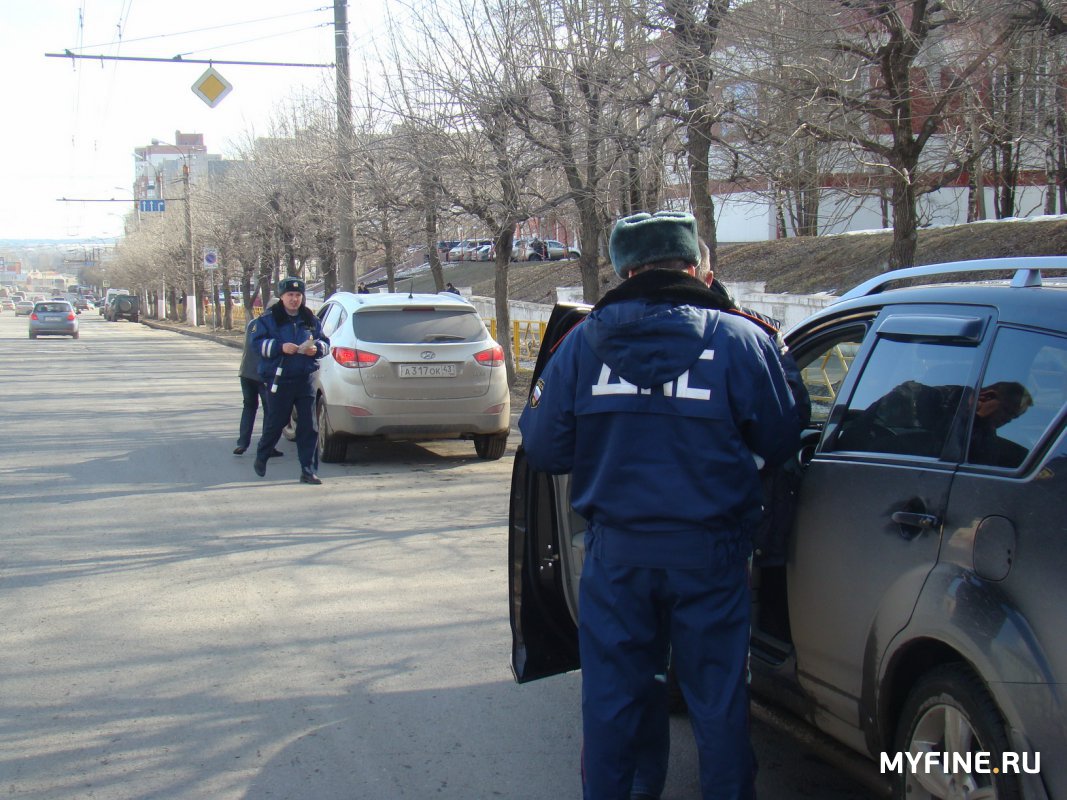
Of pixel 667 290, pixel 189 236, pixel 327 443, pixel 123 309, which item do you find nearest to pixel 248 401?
pixel 327 443

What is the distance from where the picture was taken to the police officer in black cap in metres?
9.35

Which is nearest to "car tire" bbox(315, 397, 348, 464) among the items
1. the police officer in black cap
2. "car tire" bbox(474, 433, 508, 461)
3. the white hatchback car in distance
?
the white hatchback car in distance

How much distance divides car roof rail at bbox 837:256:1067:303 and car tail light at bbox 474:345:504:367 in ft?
22.5

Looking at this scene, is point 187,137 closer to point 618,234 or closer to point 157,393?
point 157,393

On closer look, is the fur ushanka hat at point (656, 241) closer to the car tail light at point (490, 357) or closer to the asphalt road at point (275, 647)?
the asphalt road at point (275, 647)

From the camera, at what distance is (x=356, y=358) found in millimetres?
10492

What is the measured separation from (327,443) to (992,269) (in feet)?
27.3

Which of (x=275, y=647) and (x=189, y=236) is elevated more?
(x=189, y=236)

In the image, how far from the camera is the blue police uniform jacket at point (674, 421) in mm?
2988

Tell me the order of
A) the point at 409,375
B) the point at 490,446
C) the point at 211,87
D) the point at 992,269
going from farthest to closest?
1. the point at 211,87
2. the point at 490,446
3. the point at 409,375
4. the point at 992,269

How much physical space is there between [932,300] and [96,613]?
4748 mm

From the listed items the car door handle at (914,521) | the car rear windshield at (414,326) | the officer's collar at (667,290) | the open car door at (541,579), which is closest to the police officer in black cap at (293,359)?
the car rear windshield at (414,326)

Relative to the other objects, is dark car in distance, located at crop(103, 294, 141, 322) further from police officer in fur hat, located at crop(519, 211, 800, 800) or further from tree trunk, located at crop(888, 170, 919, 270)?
police officer in fur hat, located at crop(519, 211, 800, 800)

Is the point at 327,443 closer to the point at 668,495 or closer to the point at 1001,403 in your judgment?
the point at 668,495
